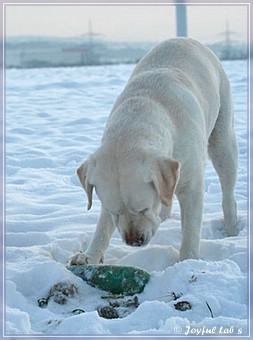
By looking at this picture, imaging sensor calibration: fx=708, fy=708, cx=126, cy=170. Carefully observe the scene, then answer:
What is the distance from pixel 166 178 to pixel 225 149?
165 centimetres

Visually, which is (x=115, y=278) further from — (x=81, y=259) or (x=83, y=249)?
(x=83, y=249)

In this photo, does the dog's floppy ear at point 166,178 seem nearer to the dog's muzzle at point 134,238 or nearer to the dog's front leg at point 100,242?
the dog's muzzle at point 134,238

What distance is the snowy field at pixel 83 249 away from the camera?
124 inches

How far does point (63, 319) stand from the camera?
10.6 feet

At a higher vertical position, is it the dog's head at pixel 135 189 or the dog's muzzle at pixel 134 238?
the dog's head at pixel 135 189

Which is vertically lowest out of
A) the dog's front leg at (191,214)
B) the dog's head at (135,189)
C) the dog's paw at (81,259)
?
the dog's paw at (81,259)

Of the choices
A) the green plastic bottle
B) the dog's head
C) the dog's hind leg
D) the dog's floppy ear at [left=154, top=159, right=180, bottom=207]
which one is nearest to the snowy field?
the green plastic bottle

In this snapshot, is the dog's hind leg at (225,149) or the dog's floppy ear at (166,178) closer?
the dog's floppy ear at (166,178)

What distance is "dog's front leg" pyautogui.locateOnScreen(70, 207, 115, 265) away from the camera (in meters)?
4.22

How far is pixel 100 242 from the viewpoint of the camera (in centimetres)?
430

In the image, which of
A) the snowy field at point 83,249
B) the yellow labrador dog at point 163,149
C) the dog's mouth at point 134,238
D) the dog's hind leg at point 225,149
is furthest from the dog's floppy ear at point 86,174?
the dog's hind leg at point 225,149

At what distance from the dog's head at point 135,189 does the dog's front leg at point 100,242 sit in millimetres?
695

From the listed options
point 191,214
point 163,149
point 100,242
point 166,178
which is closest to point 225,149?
point 191,214

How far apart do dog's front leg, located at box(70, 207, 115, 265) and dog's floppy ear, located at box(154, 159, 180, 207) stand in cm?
87
